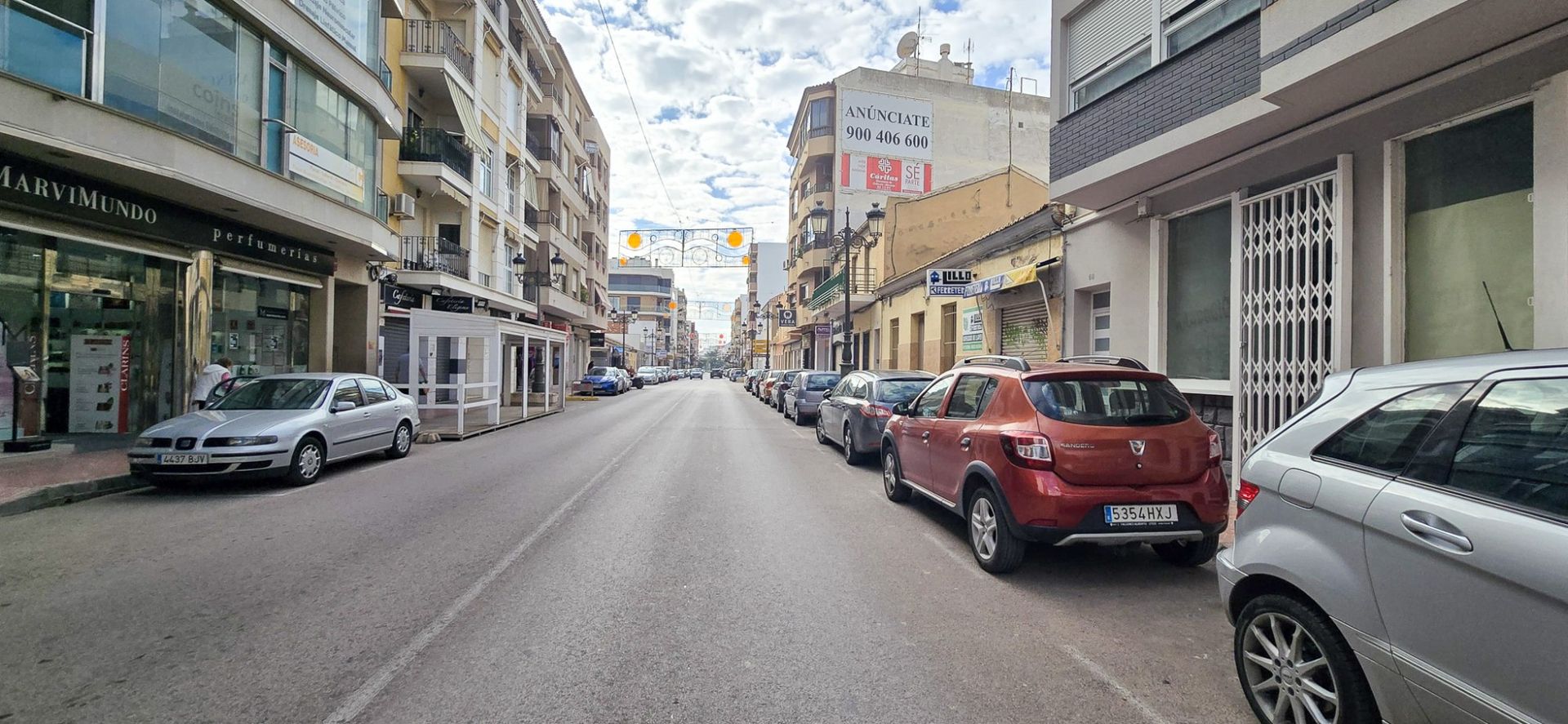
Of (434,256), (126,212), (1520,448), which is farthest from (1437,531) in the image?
(434,256)

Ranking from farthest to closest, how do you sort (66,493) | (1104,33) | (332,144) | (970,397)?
1. (332,144)
2. (1104,33)
3. (66,493)
4. (970,397)

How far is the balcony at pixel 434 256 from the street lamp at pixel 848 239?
1249 cm

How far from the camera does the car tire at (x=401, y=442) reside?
10906 mm

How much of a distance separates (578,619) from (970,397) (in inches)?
144

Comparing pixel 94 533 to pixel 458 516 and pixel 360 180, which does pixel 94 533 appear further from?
pixel 360 180

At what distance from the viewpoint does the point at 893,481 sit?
24.7 feet

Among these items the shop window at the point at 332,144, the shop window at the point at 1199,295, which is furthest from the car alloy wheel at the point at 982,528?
the shop window at the point at 332,144

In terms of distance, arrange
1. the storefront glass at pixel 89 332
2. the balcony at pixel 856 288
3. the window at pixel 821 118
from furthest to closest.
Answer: the window at pixel 821 118 < the balcony at pixel 856 288 < the storefront glass at pixel 89 332

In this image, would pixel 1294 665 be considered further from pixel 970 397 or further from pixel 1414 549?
pixel 970 397

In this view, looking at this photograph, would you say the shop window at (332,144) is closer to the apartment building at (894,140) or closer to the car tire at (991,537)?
the car tire at (991,537)

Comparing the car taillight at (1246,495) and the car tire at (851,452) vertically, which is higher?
the car taillight at (1246,495)

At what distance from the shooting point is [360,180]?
1492cm

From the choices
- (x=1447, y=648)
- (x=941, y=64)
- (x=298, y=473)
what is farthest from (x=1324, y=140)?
(x=941, y=64)

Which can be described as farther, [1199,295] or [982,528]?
[1199,295]
